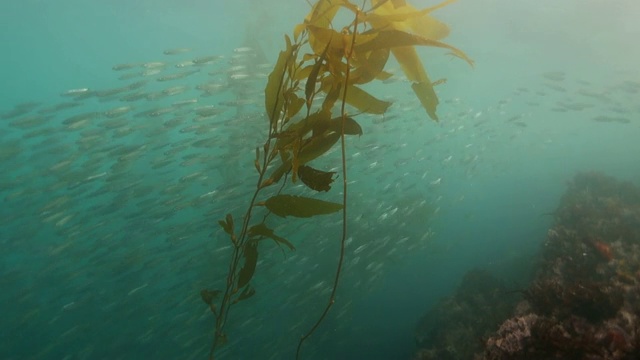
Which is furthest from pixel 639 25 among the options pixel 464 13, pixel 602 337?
pixel 602 337

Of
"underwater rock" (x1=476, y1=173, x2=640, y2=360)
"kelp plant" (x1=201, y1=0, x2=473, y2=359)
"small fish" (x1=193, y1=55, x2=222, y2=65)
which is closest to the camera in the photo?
"kelp plant" (x1=201, y1=0, x2=473, y2=359)

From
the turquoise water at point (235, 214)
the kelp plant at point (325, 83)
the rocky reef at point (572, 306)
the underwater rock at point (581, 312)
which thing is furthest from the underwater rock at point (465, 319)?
the kelp plant at point (325, 83)

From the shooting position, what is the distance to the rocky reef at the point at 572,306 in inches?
108

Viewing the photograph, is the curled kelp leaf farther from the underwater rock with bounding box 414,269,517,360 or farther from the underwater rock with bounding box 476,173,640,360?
the underwater rock with bounding box 414,269,517,360

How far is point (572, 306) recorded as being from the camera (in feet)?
11.3

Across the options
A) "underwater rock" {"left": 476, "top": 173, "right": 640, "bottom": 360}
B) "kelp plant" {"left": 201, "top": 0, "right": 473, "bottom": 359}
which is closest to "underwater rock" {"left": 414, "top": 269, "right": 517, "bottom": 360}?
"underwater rock" {"left": 476, "top": 173, "right": 640, "bottom": 360}

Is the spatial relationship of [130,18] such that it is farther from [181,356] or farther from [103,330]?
[181,356]

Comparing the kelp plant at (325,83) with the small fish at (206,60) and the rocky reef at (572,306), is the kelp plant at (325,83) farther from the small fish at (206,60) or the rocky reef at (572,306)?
the small fish at (206,60)

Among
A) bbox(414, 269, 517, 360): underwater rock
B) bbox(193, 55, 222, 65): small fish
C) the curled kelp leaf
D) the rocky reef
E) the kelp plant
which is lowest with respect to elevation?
bbox(414, 269, 517, 360): underwater rock

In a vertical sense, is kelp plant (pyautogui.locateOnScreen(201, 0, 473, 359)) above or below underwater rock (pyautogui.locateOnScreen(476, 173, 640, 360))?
above

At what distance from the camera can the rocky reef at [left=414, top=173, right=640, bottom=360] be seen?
273cm

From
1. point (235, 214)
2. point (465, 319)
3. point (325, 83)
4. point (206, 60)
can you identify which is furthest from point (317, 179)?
point (206, 60)

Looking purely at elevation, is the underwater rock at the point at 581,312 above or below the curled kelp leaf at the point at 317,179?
below

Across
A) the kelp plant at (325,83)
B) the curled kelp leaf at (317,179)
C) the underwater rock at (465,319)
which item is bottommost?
the underwater rock at (465,319)
